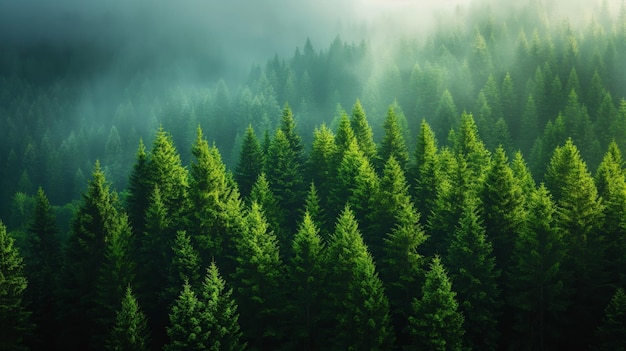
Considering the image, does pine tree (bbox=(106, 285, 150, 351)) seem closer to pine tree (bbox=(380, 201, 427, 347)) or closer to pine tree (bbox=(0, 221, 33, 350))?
pine tree (bbox=(0, 221, 33, 350))

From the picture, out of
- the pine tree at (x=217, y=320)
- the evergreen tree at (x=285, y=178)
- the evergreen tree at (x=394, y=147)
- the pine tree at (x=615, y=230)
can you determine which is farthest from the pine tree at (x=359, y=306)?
the evergreen tree at (x=394, y=147)

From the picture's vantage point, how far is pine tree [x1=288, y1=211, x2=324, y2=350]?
3406 centimetres

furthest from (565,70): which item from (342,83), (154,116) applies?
(154,116)

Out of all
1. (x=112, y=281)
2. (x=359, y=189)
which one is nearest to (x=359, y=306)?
(x=359, y=189)

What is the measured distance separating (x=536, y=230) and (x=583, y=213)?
5.60 m

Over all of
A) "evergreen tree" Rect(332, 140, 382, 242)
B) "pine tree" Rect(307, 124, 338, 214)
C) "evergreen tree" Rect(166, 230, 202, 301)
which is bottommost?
"evergreen tree" Rect(166, 230, 202, 301)

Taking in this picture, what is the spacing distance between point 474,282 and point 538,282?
5.18 metres

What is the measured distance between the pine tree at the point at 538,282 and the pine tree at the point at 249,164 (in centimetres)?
2749

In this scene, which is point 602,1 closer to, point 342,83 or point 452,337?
point 342,83

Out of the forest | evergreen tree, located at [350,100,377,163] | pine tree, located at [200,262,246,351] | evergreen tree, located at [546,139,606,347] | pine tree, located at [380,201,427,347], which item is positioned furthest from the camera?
evergreen tree, located at [350,100,377,163]

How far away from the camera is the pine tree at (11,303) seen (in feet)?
106

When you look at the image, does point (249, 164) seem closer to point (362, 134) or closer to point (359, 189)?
point (362, 134)

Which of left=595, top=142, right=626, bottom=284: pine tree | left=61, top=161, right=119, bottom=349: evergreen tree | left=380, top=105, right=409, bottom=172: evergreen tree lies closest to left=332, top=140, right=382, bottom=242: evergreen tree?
left=380, top=105, right=409, bottom=172: evergreen tree

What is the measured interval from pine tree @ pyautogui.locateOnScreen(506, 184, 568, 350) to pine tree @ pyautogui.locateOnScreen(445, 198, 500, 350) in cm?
193
